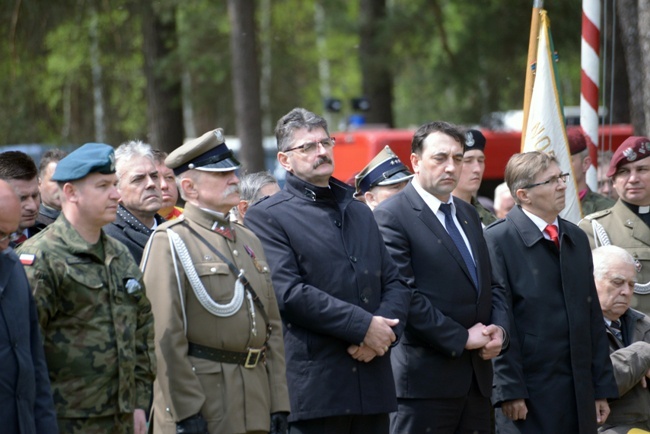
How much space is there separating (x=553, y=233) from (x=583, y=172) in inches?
92.6

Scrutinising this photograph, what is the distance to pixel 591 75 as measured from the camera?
8891 mm

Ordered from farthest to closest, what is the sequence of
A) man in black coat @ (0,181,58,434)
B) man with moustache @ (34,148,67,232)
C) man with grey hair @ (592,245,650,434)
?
man with moustache @ (34,148,67,232) < man with grey hair @ (592,245,650,434) < man in black coat @ (0,181,58,434)

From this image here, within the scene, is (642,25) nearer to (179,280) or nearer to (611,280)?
(611,280)

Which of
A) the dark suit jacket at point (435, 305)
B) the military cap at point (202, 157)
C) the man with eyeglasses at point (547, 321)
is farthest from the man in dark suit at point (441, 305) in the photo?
the military cap at point (202, 157)

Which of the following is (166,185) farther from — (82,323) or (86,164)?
(82,323)

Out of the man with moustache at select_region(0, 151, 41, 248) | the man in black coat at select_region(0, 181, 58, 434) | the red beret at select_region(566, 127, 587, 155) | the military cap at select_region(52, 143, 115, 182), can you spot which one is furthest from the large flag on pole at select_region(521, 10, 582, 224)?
the man in black coat at select_region(0, 181, 58, 434)

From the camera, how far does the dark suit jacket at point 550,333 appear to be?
234 inches

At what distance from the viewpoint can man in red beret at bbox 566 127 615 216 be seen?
8273 millimetres

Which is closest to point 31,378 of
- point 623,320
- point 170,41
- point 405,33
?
point 623,320

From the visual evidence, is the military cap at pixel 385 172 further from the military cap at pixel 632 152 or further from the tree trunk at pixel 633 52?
the tree trunk at pixel 633 52

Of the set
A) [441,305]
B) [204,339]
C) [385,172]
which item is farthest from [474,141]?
[204,339]

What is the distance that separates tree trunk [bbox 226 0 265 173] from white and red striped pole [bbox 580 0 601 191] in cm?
690

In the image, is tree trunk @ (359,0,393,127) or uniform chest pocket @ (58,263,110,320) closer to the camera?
uniform chest pocket @ (58,263,110,320)

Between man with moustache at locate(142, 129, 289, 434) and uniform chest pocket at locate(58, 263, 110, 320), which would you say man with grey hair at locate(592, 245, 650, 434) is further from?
uniform chest pocket at locate(58, 263, 110, 320)
